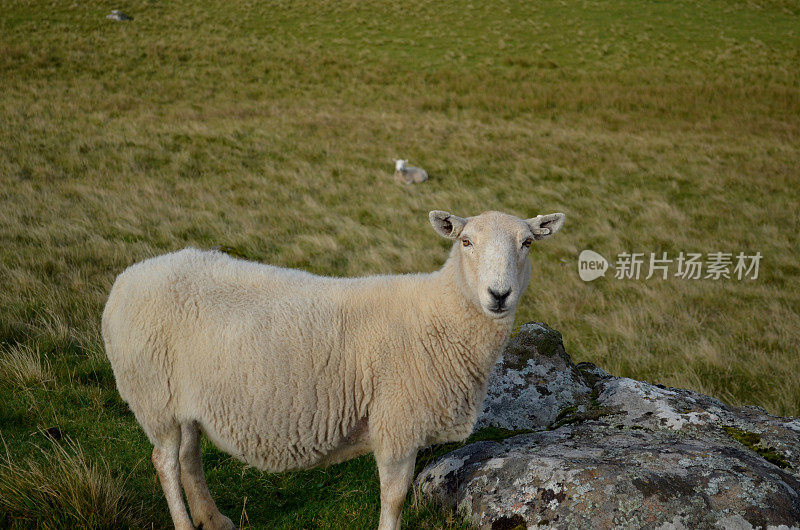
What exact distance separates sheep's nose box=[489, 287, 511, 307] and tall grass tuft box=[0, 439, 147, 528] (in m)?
2.63

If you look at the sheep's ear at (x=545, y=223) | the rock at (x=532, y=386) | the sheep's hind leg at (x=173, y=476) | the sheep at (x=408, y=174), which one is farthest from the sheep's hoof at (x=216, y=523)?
the sheep at (x=408, y=174)

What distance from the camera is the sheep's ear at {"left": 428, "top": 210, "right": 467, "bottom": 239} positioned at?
12.2 ft

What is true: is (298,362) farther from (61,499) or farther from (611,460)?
(611,460)

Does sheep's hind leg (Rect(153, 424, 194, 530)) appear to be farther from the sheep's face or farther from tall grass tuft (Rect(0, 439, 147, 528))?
the sheep's face

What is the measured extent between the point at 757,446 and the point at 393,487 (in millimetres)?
2456

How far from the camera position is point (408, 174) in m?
15.2

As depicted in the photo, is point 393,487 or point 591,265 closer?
point 393,487

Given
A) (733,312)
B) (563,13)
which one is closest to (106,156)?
(733,312)

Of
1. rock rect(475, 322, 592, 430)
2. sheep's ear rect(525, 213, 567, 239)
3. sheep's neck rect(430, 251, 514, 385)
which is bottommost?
rock rect(475, 322, 592, 430)

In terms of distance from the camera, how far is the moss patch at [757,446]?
140 inches

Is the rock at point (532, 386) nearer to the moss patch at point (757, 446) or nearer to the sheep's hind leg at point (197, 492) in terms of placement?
the moss patch at point (757, 446)

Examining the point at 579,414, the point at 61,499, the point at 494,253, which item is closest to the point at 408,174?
the point at 579,414

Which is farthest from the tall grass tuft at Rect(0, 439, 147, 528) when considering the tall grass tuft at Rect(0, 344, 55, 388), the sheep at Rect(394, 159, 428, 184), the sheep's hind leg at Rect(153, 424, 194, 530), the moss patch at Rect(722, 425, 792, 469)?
the sheep at Rect(394, 159, 428, 184)

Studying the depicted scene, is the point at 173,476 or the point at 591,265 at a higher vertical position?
the point at 173,476
